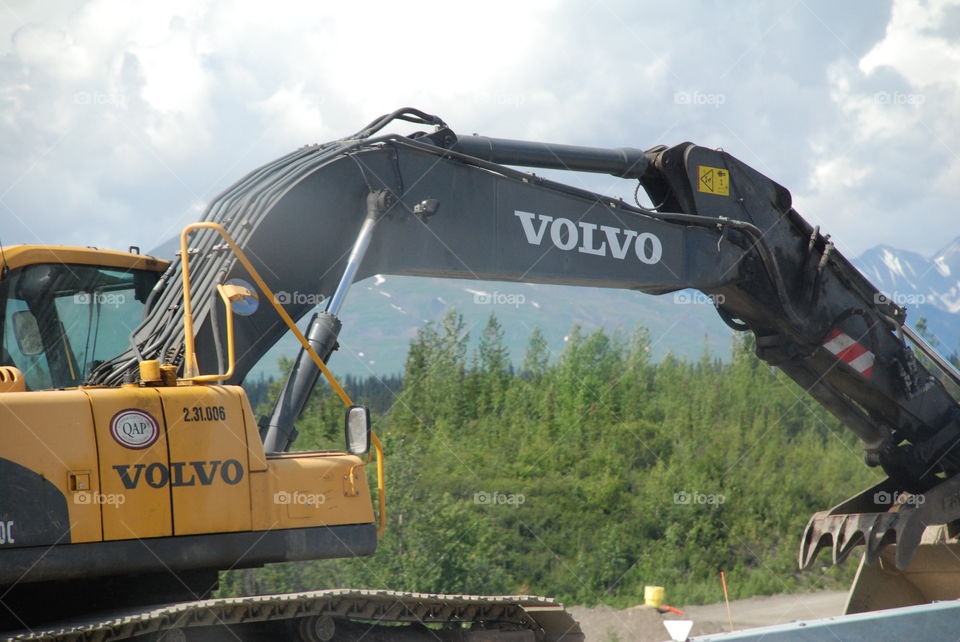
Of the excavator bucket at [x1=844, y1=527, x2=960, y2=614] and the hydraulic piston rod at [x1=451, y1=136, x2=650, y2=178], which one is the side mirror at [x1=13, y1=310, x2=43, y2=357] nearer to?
the hydraulic piston rod at [x1=451, y1=136, x2=650, y2=178]

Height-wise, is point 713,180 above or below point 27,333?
above

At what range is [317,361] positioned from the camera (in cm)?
534

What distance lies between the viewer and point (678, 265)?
7.71 m

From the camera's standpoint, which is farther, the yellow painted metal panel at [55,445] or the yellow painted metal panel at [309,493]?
the yellow painted metal panel at [309,493]

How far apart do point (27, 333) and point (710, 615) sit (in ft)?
47.1

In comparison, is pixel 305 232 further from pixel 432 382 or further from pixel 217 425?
pixel 432 382

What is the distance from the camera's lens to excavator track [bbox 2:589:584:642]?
4.69 meters

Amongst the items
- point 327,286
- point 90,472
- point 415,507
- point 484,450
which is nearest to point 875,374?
point 327,286

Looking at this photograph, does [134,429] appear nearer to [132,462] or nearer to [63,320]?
[132,462]

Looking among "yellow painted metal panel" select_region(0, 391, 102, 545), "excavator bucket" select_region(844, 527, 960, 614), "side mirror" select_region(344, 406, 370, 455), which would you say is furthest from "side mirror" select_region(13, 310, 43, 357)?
"excavator bucket" select_region(844, 527, 960, 614)

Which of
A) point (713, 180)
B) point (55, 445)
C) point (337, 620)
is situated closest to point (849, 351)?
point (713, 180)

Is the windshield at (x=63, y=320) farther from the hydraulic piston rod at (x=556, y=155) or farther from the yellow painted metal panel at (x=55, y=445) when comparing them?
the hydraulic piston rod at (x=556, y=155)

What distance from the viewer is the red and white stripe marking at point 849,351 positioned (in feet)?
27.4

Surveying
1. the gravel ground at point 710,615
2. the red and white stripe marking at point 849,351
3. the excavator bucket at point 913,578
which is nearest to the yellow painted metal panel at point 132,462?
the red and white stripe marking at point 849,351
